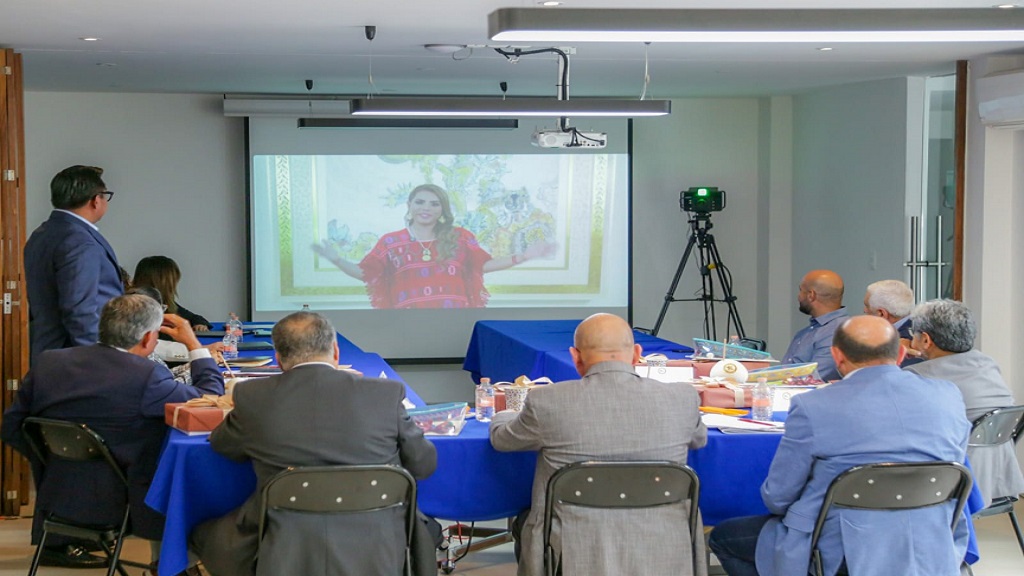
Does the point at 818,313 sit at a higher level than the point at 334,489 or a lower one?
higher

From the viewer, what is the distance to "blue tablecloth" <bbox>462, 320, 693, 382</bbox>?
6.27 meters

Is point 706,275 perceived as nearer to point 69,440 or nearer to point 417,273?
point 417,273

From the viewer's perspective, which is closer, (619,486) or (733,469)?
(619,486)

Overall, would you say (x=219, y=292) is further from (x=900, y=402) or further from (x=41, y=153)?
(x=900, y=402)

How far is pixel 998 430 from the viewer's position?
4.05 meters

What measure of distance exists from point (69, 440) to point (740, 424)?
223 cm

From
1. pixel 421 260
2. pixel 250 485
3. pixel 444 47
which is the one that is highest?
pixel 444 47

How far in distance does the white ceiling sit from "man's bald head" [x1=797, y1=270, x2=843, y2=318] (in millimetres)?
1277

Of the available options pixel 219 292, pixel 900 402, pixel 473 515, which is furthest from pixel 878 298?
pixel 219 292

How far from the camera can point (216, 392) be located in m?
3.98

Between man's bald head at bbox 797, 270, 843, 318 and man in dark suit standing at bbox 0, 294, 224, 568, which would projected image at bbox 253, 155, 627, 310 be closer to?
man's bald head at bbox 797, 270, 843, 318

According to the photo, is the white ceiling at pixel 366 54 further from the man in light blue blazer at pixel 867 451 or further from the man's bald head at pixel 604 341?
the man in light blue blazer at pixel 867 451

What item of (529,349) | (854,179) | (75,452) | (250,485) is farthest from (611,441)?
(854,179)

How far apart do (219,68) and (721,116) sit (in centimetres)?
466
